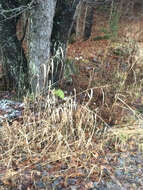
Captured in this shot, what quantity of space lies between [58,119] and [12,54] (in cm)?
149

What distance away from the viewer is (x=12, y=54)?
3.52m

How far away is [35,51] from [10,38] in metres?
0.54

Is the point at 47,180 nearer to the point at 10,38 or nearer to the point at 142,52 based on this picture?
the point at 10,38

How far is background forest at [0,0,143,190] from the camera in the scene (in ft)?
7.66

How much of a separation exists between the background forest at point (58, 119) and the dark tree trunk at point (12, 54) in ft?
0.05

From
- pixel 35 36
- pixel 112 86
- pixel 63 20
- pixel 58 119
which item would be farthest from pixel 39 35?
pixel 112 86

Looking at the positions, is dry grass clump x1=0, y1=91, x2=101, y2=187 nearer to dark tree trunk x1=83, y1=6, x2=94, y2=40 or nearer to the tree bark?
the tree bark

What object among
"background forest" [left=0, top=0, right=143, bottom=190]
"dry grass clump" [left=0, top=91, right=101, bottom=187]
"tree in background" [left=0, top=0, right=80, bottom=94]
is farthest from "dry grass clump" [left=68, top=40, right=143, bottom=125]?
"tree in background" [left=0, top=0, right=80, bottom=94]

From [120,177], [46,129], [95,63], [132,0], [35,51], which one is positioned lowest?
[120,177]

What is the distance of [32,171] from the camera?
221cm

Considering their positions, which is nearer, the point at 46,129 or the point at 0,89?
the point at 46,129

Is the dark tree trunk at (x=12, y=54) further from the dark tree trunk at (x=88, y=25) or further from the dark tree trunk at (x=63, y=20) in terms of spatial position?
the dark tree trunk at (x=88, y=25)

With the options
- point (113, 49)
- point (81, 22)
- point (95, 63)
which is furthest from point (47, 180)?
point (81, 22)

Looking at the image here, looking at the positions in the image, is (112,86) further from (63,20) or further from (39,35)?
(39,35)
